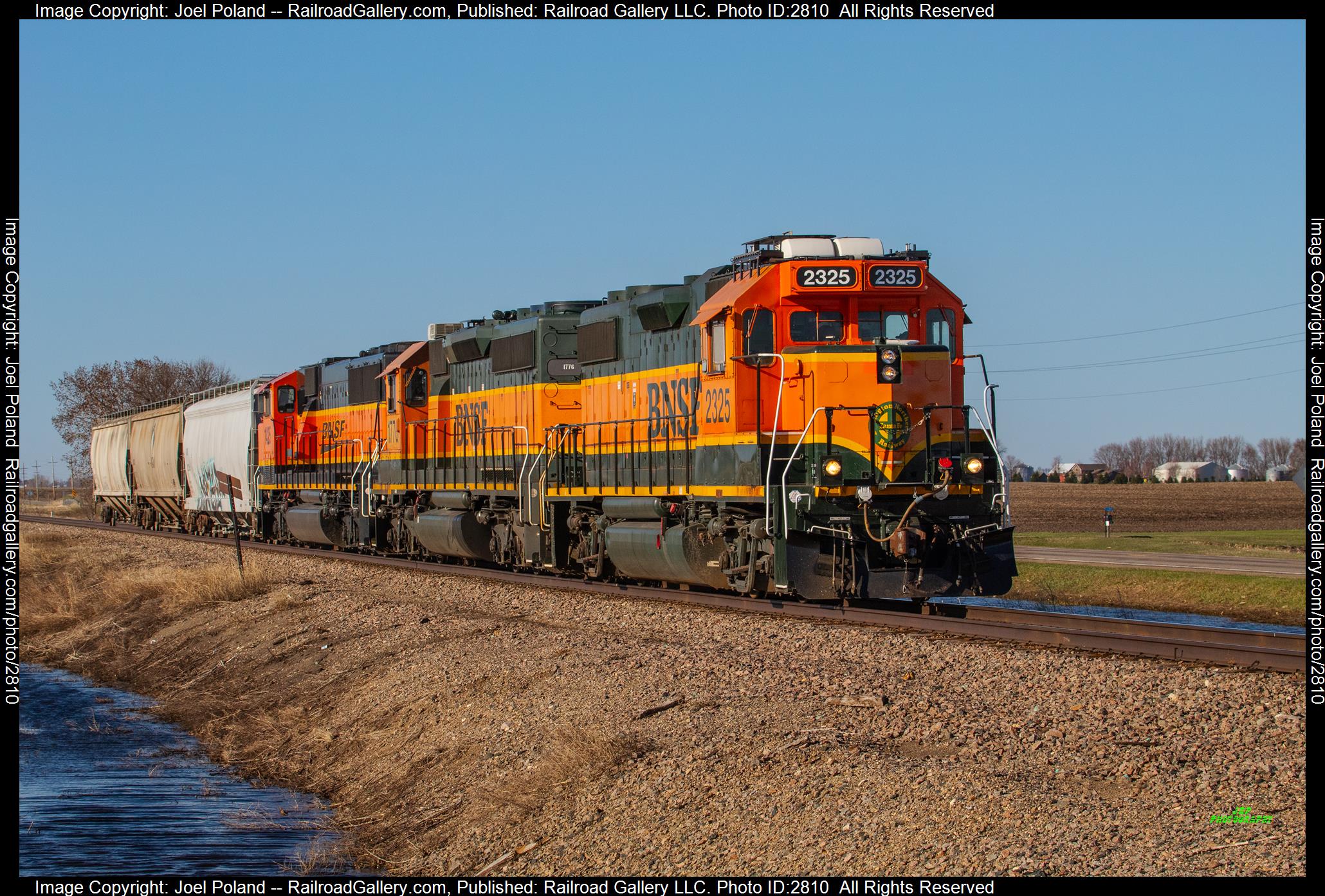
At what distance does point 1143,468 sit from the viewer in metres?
102

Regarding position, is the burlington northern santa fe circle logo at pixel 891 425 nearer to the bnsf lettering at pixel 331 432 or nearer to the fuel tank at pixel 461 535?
the fuel tank at pixel 461 535

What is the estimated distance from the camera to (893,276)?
13289mm

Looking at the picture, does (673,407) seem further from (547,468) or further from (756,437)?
(547,468)

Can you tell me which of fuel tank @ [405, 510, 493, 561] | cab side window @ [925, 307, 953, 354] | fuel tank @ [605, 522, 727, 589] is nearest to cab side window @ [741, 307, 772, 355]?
cab side window @ [925, 307, 953, 354]

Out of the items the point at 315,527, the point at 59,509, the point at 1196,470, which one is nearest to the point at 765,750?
the point at 315,527

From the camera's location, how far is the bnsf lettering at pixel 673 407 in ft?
48.1

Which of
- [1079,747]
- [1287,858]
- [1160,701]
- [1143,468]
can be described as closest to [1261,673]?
[1160,701]

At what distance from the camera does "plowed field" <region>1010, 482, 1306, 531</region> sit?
34312 mm

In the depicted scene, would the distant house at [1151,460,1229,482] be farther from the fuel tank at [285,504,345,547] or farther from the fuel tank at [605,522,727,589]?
the fuel tank at [605,522,727,589]

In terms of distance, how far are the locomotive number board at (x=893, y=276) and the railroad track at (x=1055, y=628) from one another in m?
3.42

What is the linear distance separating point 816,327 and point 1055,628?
4.13 meters

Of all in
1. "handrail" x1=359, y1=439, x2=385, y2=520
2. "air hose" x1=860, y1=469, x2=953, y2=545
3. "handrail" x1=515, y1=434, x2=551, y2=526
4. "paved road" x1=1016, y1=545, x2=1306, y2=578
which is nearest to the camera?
"air hose" x1=860, y1=469, x2=953, y2=545

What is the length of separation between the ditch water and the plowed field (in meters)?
21.8
